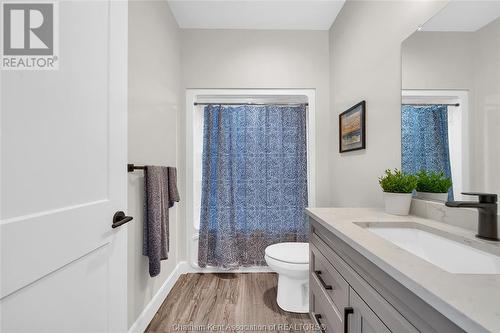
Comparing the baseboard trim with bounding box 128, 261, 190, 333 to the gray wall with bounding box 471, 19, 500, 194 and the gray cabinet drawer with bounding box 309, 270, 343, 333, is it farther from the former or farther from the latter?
the gray wall with bounding box 471, 19, 500, 194

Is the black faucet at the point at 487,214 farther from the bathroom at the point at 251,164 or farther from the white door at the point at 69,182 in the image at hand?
the white door at the point at 69,182

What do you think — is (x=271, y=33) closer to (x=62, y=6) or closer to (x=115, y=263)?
(x=62, y=6)

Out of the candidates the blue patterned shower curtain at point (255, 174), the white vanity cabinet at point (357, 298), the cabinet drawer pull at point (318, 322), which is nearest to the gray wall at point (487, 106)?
the white vanity cabinet at point (357, 298)

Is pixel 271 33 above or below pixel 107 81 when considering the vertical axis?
above

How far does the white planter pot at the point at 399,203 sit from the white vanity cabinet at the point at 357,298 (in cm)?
42

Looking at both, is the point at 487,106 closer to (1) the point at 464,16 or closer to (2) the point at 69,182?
(1) the point at 464,16

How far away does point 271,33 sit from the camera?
2.34m

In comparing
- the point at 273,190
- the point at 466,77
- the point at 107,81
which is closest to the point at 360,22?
the point at 466,77

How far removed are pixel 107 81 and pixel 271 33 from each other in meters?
1.96

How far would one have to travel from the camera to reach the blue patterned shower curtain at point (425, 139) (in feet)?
3.50

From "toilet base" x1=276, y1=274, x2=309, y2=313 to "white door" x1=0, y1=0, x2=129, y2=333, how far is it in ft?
3.76

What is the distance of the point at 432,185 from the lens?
45.0 inches

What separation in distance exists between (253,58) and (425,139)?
5.76 feet

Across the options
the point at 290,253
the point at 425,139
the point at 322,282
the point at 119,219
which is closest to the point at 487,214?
the point at 425,139
